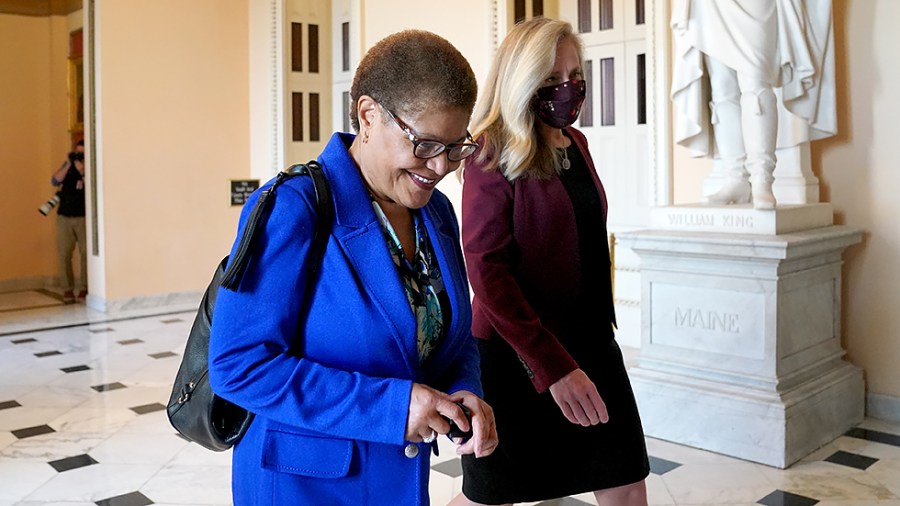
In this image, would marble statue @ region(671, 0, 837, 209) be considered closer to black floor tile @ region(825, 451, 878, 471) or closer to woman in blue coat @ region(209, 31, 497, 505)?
black floor tile @ region(825, 451, 878, 471)

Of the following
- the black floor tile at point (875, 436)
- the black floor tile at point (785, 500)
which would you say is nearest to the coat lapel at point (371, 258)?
the black floor tile at point (785, 500)

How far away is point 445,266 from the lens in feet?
5.76

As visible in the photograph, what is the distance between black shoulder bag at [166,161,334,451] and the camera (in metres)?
1.54

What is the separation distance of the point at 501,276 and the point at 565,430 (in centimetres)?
47

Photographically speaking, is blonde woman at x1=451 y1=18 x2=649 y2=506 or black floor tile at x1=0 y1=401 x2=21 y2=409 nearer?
blonde woman at x1=451 y1=18 x2=649 y2=506

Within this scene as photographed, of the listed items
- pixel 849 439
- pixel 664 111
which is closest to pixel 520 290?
pixel 849 439

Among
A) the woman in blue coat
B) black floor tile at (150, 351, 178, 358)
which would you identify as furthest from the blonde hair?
black floor tile at (150, 351, 178, 358)

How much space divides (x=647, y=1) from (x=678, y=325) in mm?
3011

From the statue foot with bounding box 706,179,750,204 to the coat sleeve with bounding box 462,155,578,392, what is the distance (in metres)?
2.98

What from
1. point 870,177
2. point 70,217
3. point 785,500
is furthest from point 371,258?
point 70,217

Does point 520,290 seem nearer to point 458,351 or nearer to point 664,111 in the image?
point 458,351

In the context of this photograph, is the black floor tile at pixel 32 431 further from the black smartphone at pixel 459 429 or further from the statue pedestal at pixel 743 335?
the black smartphone at pixel 459 429

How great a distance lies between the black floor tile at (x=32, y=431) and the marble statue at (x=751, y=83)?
4.00 meters

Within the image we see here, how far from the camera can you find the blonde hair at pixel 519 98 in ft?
7.51
